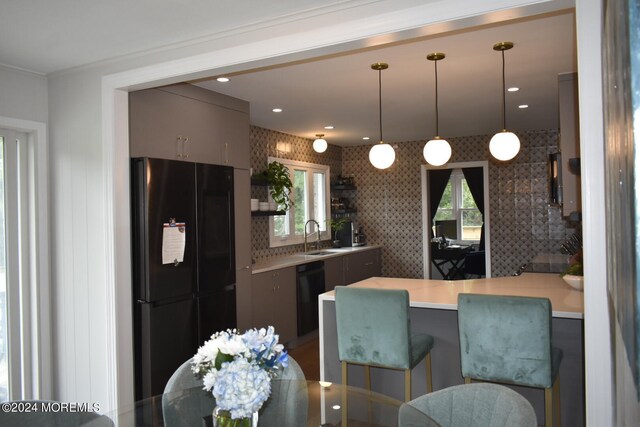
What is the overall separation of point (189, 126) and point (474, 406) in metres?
3.11

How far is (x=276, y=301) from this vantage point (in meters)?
5.23

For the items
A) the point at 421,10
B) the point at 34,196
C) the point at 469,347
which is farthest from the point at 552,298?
the point at 34,196

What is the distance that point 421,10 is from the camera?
2332mm

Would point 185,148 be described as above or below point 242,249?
above

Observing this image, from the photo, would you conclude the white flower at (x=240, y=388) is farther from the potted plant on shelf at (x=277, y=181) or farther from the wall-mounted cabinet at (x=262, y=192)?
the potted plant on shelf at (x=277, y=181)

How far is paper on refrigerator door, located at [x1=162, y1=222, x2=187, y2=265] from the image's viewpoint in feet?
11.5

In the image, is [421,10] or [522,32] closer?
[421,10]

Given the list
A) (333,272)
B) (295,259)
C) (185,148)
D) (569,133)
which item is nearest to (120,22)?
(185,148)

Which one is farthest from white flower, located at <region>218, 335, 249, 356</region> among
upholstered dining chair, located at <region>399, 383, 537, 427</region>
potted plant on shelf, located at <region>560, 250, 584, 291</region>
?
potted plant on shelf, located at <region>560, 250, 584, 291</region>

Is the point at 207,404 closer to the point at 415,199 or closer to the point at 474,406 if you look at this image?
the point at 474,406

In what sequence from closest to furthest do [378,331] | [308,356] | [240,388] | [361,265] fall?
[240,388], [378,331], [308,356], [361,265]

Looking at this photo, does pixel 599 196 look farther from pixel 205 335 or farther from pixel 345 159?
pixel 345 159

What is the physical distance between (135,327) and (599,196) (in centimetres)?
290

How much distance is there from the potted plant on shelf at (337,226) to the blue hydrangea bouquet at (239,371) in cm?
595
